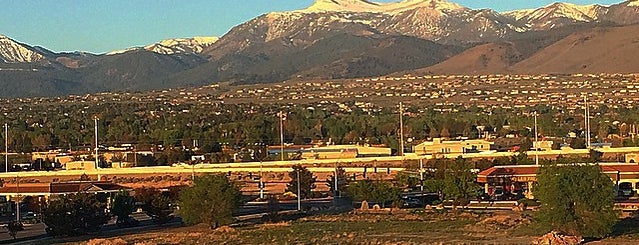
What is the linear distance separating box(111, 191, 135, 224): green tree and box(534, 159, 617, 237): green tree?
2400 cm

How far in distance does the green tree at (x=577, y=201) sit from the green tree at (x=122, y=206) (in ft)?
78.7

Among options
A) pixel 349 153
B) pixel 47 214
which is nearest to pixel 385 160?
pixel 349 153

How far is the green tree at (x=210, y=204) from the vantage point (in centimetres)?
6575

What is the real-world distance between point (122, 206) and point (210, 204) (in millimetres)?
7367

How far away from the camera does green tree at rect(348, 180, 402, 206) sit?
7723 cm

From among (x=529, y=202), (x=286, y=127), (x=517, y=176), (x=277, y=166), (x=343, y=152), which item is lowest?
(x=529, y=202)

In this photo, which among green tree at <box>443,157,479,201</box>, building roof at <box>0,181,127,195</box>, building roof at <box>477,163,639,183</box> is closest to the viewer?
green tree at <box>443,157,479,201</box>

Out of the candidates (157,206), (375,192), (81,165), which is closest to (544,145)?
(375,192)

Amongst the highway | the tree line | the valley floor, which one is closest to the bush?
the valley floor

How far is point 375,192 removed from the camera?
77.5 metres

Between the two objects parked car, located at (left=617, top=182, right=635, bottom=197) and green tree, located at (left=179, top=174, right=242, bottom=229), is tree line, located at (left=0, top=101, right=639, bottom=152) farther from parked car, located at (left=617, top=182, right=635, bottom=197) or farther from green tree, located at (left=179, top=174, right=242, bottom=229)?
green tree, located at (left=179, top=174, right=242, bottom=229)

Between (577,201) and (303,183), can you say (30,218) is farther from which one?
(577,201)

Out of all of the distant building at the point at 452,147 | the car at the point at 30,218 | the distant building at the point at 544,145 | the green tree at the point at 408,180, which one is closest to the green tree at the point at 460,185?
the green tree at the point at 408,180

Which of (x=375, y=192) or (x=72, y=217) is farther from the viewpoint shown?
(x=375, y=192)
